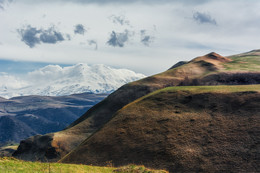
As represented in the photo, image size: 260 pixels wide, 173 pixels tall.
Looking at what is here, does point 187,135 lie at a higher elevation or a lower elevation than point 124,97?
higher

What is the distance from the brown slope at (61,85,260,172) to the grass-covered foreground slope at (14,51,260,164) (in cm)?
3089

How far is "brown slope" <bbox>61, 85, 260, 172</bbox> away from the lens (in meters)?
36.7

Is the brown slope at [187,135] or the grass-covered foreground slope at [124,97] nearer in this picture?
the brown slope at [187,135]

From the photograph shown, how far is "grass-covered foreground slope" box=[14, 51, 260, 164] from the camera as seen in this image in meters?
90.9

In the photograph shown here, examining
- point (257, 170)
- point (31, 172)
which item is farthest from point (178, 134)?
point (31, 172)

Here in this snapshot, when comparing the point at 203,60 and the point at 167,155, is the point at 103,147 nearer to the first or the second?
the point at 167,155

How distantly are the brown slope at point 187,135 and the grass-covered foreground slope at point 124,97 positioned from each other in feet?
101

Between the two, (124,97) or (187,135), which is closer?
(187,135)

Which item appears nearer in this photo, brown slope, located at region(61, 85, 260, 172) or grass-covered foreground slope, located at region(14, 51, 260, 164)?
brown slope, located at region(61, 85, 260, 172)

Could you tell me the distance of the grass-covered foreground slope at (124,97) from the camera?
90.9 m

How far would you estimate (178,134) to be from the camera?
45906 millimetres

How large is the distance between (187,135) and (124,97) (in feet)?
215

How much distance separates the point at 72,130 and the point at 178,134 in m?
63.6

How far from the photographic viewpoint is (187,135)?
4488cm
